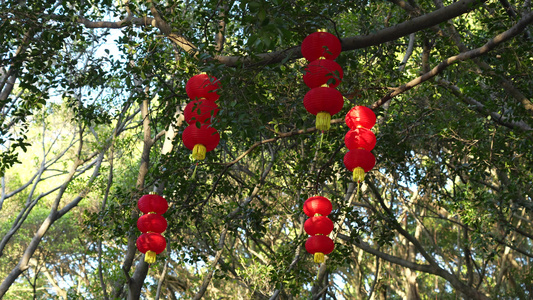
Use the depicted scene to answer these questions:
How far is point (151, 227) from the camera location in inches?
127

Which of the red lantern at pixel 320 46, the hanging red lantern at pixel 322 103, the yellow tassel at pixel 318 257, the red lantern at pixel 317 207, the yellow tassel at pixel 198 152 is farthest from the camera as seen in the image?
the red lantern at pixel 317 207

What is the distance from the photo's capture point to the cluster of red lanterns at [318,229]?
322 centimetres

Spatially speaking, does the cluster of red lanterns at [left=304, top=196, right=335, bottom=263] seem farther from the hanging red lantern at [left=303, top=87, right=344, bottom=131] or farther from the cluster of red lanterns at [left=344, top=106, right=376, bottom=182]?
the hanging red lantern at [left=303, top=87, right=344, bottom=131]

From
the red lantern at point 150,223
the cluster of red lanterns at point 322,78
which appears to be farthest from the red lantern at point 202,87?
the red lantern at point 150,223

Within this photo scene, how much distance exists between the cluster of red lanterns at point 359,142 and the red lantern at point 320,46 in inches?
13.7

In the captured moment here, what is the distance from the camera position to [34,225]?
12.4m

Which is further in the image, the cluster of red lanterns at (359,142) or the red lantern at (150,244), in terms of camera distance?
the red lantern at (150,244)

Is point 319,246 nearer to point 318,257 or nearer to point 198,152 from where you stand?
point 318,257

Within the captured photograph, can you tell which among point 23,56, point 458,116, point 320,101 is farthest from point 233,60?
point 458,116

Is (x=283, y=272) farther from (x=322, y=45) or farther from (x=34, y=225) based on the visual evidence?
(x=34, y=225)

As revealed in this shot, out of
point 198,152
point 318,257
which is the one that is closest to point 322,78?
point 198,152

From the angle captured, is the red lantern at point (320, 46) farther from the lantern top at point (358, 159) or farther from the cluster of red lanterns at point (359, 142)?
the lantern top at point (358, 159)

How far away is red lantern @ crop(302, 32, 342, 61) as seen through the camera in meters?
2.55

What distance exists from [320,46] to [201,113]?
28.3 inches
